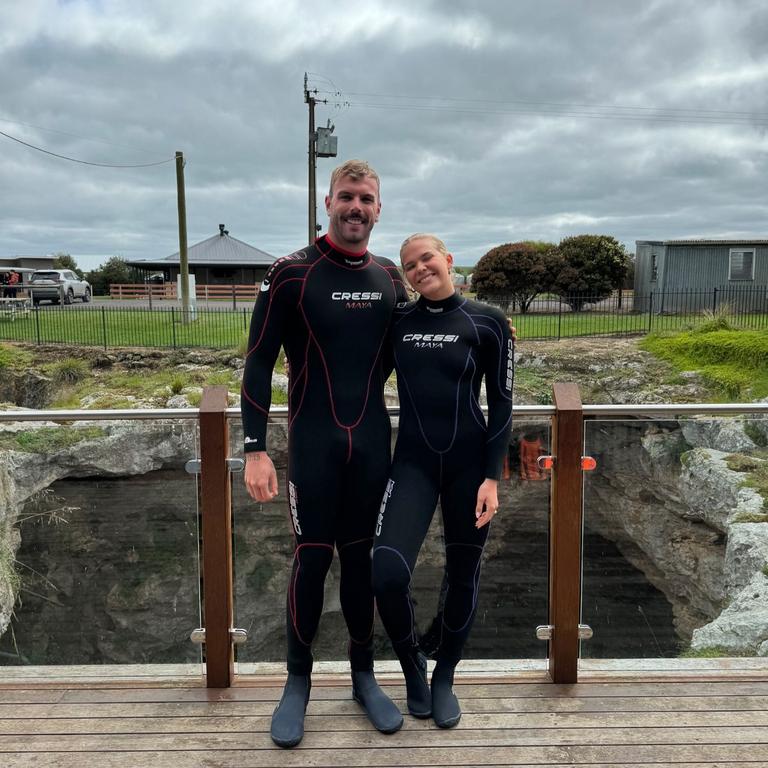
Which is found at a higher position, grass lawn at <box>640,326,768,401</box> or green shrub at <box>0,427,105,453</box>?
green shrub at <box>0,427,105,453</box>

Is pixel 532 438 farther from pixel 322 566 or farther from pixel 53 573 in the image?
pixel 53 573

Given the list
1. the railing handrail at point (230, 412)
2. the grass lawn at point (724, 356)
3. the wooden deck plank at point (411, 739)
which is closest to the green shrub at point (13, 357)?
the grass lawn at point (724, 356)

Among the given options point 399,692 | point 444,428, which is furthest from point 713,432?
point 399,692

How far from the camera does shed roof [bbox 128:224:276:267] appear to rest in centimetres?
4184

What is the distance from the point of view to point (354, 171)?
2.57m

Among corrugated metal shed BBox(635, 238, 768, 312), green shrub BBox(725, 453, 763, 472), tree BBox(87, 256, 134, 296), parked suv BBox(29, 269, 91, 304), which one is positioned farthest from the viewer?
tree BBox(87, 256, 134, 296)

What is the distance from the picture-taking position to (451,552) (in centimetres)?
265

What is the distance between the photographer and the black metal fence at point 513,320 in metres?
18.5

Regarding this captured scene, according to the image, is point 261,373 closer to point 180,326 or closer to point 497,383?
point 497,383

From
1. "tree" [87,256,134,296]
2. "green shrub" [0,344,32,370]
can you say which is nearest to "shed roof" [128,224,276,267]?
"tree" [87,256,134,296]

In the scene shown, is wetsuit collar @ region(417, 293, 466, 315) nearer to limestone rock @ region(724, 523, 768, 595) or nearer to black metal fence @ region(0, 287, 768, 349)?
limestone rock @ region(724, 523, 768, 595)

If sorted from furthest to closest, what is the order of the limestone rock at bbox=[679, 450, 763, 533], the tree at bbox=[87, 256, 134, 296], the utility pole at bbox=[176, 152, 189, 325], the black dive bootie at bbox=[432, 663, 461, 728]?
1. the tree at bbox=[87, 256, 134, 296]
2. the utility pole at bbox=[176, 152, 189, 325]
3. the limestone rock at bbox=[679, 450, 763, 533]
4. the black dive bootie at bbox=[432, 663, 461, 728]

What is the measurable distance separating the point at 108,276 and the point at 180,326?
33745 mm

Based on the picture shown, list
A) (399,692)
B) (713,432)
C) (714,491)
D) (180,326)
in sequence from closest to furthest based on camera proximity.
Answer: (399,692), (713,432), (714,491), (180,326)
